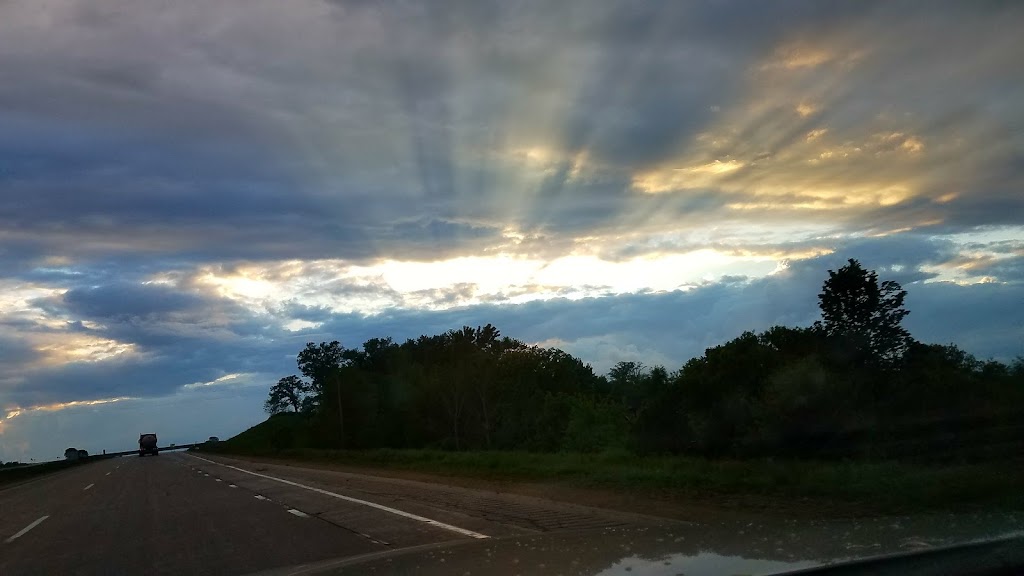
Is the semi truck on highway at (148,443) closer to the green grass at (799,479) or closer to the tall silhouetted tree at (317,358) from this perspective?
the tall silhouetted tree at (317,358)

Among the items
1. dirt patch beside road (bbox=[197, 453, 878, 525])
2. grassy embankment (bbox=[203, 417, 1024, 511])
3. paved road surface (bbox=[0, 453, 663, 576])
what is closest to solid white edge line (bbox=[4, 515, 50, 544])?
paved road surface (bbox=[0, 453, 663, 576])

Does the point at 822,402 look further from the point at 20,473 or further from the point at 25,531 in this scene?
the point at 20,473

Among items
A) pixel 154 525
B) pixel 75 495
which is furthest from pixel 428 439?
pixel 154 525

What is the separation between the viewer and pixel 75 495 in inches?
1110

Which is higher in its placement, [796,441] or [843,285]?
[843,285]

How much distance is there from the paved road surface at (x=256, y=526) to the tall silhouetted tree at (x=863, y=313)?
565 inches

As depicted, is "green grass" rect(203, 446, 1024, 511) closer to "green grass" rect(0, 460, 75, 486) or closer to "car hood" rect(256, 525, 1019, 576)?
"car hood" rect(256, 525, 1019, 576)

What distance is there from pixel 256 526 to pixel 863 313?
2102cm

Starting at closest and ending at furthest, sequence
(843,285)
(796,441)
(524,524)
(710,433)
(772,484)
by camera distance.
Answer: (524,524), (772,484), (796,441), (710,433), (843,285)

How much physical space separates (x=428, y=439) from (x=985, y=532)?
64114mm

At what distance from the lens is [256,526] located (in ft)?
46.7

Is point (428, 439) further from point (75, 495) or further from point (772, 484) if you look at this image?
point (772, 484)

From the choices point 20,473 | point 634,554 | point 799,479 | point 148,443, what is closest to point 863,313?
point 799,479

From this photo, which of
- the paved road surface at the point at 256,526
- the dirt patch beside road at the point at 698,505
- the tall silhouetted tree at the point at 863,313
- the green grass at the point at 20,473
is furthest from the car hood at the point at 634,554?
the green grass at the point at 20,473
